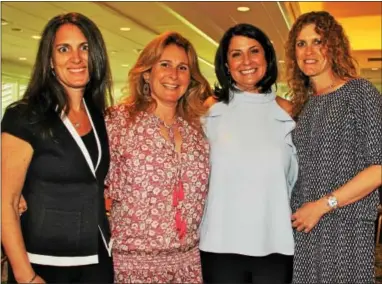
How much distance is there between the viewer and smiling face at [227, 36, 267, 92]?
2504 mm

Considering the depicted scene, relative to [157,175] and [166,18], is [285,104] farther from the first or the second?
[166,18]

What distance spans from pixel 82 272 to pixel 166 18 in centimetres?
502

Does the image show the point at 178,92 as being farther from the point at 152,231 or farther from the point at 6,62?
the point at 6,62

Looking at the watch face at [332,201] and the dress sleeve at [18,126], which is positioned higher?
the dress sleeve at [18,126]

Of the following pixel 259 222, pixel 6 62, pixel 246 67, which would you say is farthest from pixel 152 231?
pixel 6 62

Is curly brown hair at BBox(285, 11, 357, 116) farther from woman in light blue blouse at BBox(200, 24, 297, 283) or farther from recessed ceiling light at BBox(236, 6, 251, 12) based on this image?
recessed ceiling light at BBox(236, 6, 251, 12)

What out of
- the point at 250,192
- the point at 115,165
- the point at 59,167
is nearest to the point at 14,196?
the point at 59,167

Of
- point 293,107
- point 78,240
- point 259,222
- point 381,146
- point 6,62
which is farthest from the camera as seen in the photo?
point 6,62

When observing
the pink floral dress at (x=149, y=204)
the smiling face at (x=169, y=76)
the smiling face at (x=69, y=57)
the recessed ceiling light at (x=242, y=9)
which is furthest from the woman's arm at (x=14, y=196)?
the recessed ceiling light at (x=242, y=9)

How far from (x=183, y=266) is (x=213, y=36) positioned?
19.4 ft

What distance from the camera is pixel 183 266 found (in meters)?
2.29

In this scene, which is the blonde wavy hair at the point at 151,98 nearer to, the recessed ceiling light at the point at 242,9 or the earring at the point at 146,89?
the earring at the point at 146,89

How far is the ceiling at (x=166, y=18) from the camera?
600 cm

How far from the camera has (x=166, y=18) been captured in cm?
666
